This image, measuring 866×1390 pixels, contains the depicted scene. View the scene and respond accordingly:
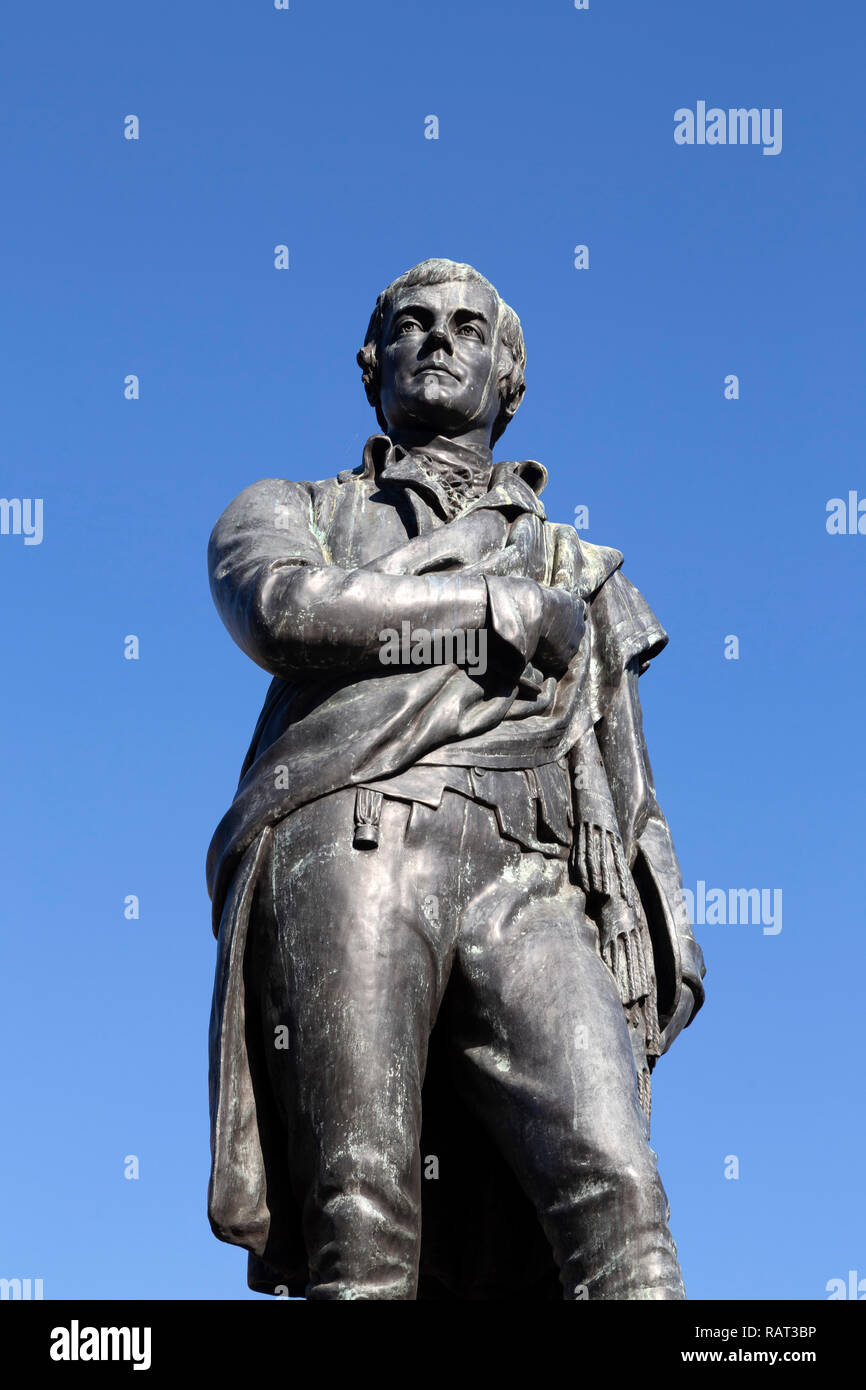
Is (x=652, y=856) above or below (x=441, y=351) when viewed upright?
below

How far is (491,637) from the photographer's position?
9836 mm

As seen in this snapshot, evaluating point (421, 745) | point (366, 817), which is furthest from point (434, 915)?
point (421, 745)

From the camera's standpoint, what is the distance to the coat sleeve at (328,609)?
31.8 ft

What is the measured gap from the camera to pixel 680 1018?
10.3m

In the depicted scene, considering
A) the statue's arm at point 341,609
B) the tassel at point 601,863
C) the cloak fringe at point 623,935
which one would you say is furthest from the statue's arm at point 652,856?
the statue's arm at point 341,609

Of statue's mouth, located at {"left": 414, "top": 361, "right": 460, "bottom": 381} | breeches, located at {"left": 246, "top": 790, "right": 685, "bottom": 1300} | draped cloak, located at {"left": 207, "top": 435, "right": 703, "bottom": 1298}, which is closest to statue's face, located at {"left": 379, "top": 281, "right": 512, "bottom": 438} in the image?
statue's mouth, located at {"left": 414, "top": 361, "right": 460, "bottom": 381}

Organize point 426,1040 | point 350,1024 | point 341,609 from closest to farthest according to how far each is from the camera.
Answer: point 350,1024, point 426,1040, point 341,609

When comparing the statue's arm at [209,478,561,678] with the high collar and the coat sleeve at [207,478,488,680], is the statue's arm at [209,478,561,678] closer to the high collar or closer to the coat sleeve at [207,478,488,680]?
the coat sleeve at [207,478,488,680]

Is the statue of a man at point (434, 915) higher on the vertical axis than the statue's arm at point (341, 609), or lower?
lower

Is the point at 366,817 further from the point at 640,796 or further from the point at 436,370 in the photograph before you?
the point at 436,370

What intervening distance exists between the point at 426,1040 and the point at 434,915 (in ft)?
1.66

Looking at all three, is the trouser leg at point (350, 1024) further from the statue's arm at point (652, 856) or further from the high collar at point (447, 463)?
the high collar at point (447, 463)

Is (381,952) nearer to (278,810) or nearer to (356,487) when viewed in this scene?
(278,810)
